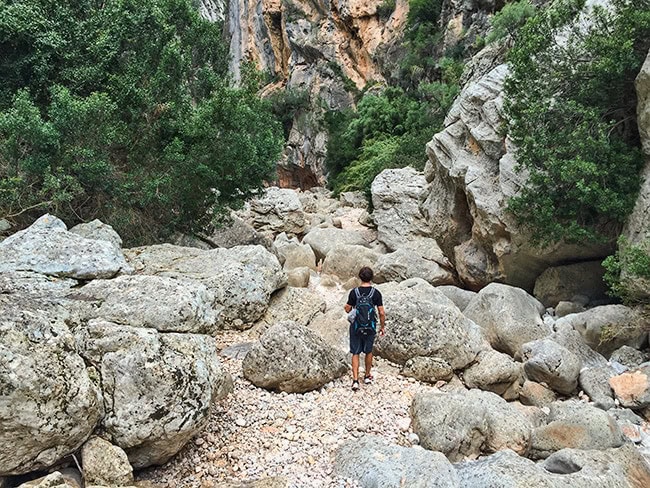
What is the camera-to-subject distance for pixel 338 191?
36.2m

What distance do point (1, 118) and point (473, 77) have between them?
1687 centimetres

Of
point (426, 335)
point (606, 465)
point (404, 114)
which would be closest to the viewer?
point (606, 465)

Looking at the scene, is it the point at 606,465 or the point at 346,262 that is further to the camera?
the point at 346,262

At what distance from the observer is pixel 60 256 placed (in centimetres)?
727

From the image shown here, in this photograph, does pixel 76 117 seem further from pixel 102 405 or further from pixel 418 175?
pixel 418 175

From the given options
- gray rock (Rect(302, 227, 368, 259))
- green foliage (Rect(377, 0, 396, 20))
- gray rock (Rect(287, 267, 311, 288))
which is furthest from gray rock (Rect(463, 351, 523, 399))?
green foliage (Rect(377, 0, 396, 20))

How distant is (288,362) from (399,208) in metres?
14.8

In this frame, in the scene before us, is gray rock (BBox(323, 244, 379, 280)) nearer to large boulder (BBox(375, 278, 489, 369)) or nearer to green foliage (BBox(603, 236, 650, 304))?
large boulder (BBox(375, 278, 489, 369))

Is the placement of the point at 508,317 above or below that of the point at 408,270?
above

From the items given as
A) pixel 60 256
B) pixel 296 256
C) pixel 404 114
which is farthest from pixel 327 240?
pixel 404 114

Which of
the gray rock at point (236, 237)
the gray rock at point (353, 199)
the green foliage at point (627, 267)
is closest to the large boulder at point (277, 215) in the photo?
the gray rock at point (236, 237)

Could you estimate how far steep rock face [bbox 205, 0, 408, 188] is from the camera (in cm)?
4475

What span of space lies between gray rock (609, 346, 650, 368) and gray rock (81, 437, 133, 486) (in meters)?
8.79

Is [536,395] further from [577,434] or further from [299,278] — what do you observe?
[299,278]
